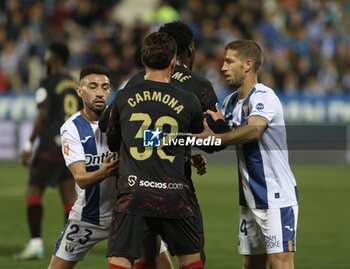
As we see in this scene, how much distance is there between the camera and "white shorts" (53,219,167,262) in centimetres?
724

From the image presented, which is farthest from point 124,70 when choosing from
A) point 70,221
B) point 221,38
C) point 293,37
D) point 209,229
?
point 70,221

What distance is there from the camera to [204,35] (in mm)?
24016

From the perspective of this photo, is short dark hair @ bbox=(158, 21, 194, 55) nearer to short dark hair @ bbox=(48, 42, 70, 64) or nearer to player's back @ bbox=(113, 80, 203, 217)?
player's back @ bbox=(113, 80, 203, 217)

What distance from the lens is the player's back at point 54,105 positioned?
10.8 metres

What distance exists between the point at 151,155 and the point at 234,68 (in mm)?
1335

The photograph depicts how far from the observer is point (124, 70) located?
23.0 m

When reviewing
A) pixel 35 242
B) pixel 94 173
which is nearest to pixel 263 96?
pixel 94 173

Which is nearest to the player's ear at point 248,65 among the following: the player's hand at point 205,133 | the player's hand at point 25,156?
the player's hand at point 205,133

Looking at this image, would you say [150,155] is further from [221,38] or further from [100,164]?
[221,38]

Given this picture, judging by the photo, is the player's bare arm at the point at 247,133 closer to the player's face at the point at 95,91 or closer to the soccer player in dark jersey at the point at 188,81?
the soccer player in dark jersey at the point at 188,81

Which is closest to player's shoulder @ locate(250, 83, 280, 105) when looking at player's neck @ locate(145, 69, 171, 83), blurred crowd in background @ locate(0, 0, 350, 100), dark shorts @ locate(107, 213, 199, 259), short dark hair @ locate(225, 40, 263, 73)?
short dark hair @ locate(225, 40, 263, 73)

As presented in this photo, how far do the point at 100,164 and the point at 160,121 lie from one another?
108cm

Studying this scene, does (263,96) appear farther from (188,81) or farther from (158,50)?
(158,50)

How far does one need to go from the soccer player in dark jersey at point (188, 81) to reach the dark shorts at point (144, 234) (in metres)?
0.44
